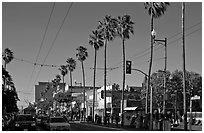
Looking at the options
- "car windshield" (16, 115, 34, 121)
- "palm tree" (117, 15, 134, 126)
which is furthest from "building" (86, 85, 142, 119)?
"car windshield" (16, 115, 34, 121)

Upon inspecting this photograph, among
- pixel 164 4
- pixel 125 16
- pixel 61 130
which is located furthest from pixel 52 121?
pixel 125 16

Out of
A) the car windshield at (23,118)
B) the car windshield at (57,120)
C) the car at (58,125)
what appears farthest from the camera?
the car windshield at (23,118)

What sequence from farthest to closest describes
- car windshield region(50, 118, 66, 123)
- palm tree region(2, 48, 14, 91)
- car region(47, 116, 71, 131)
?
palm tree region(2, 48, 14, 91)
car windshield region(50, 118, 66, 123)
car region(47, 116, 71, 131)

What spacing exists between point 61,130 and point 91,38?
33.3m

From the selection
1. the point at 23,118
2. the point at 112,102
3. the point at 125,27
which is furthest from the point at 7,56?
the point at 23,118

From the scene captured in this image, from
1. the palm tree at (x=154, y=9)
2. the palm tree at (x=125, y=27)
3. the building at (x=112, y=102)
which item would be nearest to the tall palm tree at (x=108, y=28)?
the palm tree at (x=125, y=27)

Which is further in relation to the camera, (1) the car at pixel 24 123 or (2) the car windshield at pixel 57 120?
(2) the car windshield at pixel 57 120

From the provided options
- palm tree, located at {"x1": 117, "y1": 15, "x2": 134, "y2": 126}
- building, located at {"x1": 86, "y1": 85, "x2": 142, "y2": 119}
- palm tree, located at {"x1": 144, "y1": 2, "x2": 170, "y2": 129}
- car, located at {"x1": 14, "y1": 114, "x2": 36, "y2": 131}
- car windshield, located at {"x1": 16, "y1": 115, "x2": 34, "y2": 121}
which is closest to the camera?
car, located at {"x1": 14, "y1": 114, "x2": 36, "y2": 131}

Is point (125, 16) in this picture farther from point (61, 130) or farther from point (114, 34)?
point (61, 130)

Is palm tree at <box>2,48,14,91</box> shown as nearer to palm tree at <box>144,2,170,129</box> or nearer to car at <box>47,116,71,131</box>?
palm tree at <box>144,2,170,129</box>

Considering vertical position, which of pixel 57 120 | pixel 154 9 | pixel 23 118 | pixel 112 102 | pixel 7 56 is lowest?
pixel 57 120

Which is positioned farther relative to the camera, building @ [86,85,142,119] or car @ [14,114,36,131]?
building @ [86,85,142,119]

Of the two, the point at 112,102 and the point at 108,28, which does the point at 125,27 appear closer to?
the point at 108,28

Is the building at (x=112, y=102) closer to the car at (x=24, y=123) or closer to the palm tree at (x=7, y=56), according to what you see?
the palm tree at (x=7, y=56)
